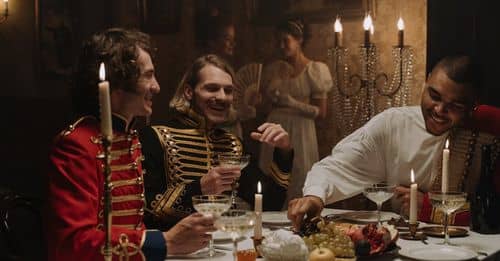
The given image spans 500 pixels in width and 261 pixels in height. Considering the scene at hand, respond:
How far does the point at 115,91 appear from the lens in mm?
2459

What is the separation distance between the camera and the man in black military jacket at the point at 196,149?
3.00 metres

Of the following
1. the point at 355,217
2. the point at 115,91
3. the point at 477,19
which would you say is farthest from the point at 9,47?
the point at 477,19

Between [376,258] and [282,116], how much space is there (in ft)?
5.91

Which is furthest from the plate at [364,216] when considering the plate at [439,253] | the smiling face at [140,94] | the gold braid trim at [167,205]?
the smiling face at [140,94]

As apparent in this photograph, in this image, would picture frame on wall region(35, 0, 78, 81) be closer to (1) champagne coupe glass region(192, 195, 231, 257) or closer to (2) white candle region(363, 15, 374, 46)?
(2) white candle region(363, 15, 374, 46)

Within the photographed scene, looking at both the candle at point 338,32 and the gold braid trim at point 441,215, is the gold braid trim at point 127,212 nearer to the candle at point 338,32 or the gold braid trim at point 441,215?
the gold braid trim at point 441,215

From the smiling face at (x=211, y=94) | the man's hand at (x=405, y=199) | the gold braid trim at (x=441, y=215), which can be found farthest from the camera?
the smiling face at (x=211, y=94)

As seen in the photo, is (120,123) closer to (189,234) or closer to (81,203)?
(81,203)

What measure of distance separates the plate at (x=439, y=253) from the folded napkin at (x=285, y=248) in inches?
19.2

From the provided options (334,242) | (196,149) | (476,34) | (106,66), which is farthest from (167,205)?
(476,34)

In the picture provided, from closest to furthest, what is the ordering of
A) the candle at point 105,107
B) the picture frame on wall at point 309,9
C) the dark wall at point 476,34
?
the candle at point 105,107 < the dark wall at point 476,34 < the picture frame on wall at point 309,9

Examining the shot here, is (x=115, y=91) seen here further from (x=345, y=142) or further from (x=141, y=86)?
(x=345, y=142)

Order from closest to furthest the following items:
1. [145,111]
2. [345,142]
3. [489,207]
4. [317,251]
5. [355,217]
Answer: [317,251] < [145,111] < [489,207] < [355,217] < [345,142]

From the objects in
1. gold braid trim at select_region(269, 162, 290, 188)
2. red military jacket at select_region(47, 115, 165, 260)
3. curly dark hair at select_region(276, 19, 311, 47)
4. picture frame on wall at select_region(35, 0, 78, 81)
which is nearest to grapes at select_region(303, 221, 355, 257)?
red military jacket at select_region(47, 115, 165, 260)
